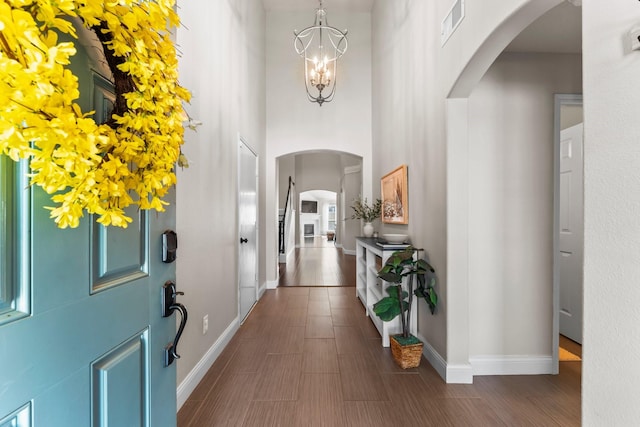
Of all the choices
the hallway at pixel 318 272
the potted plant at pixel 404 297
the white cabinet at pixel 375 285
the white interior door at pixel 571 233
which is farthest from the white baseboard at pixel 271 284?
the white interior door at pixel 571 233

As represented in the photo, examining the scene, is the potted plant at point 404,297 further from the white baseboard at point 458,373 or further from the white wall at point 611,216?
the white wall at point 611,216

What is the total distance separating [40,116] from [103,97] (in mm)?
339

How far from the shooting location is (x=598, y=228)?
1012 mm

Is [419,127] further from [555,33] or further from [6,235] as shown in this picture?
[6,235]

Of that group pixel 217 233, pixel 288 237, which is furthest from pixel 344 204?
pixel 217 233

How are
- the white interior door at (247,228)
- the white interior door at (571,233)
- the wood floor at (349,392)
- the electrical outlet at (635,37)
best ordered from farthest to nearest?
the white interior door at (247,228)
the white interior door at (571,233)
the wood floor at (349,392)
the electrical outlet at (635,37)

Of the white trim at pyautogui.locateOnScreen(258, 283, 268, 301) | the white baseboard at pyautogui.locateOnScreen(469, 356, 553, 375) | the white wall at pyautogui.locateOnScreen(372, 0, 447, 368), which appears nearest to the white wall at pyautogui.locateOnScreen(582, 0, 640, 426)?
the white wall at pyautogui.locateOnScreen(372, 0, 447, 368)

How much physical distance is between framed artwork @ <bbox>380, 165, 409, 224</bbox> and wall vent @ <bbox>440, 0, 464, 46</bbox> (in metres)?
1.23

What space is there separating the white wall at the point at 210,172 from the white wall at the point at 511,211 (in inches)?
84.5

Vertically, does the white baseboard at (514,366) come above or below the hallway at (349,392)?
above

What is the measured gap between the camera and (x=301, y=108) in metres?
5.13

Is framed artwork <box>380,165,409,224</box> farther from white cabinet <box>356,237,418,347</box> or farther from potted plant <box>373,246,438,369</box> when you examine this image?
potted plant <box>373,246,438,369</box>

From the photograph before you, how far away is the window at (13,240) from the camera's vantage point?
0.52 meters

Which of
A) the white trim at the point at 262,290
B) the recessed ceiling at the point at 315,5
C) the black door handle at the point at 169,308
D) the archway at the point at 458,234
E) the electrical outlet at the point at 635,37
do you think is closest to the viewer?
the electrical outlet at the point at 635,37
